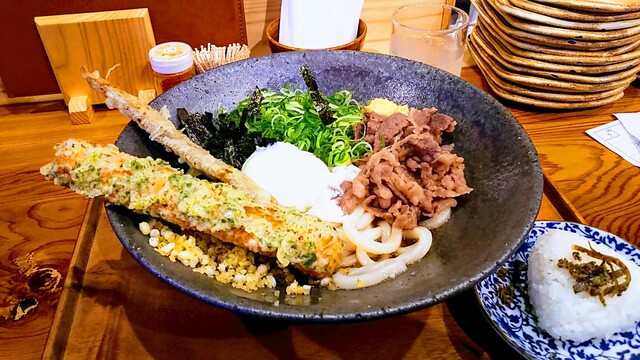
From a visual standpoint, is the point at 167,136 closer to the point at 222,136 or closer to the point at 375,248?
the point at 222,136

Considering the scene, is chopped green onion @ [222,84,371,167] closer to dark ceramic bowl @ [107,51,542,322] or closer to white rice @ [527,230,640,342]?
dark ceramic bowl @ [107,51,542,322]

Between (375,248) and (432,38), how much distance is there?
5.34ft

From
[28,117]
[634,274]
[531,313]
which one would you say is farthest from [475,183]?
[28,117]

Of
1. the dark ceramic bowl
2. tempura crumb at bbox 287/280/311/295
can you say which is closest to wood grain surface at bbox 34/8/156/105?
the dark ceramic bowl

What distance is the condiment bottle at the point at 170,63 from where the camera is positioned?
2.49 m

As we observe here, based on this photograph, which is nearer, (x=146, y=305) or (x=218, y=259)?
(x=218, y=259)

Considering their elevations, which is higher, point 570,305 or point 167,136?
point 167,136

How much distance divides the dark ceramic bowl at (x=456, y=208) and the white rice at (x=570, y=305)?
30 centimetres

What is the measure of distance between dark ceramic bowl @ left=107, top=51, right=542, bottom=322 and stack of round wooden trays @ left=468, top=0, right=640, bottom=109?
0.87 m

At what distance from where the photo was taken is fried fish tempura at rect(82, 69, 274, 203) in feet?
5.65

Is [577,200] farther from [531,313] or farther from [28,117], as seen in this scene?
[28,117]

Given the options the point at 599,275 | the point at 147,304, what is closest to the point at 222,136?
the point at 147,304

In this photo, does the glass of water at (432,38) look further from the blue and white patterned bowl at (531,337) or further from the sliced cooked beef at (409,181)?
the blue and white patterned bowl at (531,337)

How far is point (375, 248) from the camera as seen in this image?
162 cm
